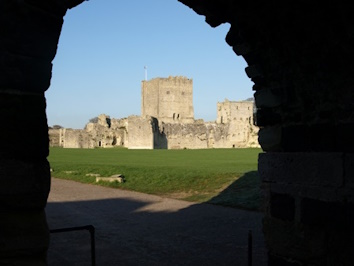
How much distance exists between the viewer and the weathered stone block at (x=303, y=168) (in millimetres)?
4262

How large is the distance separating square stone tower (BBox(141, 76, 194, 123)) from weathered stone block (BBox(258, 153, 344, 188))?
7386 centimetres

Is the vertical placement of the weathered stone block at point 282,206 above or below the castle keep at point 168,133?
below

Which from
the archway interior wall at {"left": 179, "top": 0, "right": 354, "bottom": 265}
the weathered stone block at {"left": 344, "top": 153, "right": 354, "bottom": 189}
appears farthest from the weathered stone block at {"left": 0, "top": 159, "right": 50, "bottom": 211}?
the weathered stone block at {"left": 344, "top": 153, "right": 354, "bottom": 189}

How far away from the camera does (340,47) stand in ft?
13.5

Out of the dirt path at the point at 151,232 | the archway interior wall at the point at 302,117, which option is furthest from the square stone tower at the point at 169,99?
the archway interior wall at the point at 302,117

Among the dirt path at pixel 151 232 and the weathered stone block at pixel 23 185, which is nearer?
the weathered stone block at pixel 23 185

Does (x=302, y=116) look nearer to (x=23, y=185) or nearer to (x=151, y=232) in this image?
(x=23, y=185)

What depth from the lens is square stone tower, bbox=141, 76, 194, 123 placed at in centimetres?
7919

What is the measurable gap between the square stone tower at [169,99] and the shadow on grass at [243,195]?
6332 cm

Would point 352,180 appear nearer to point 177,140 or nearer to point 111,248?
point 111,248

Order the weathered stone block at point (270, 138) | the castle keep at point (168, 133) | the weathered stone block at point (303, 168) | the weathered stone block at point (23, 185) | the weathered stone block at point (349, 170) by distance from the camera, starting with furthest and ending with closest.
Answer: the castle keep at point (168, 133) < the weathered stone block at point (270, 138) < the weathered stone block at point (303, 168) < the weathered stone block at point (349, 170) < the weathered stone block at point (23, 185)

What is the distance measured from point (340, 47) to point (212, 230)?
558 cm

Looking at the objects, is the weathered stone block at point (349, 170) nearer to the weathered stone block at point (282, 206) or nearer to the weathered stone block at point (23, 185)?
the weathered stone block at point (282, 206)

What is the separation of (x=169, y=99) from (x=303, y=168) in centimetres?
7497
